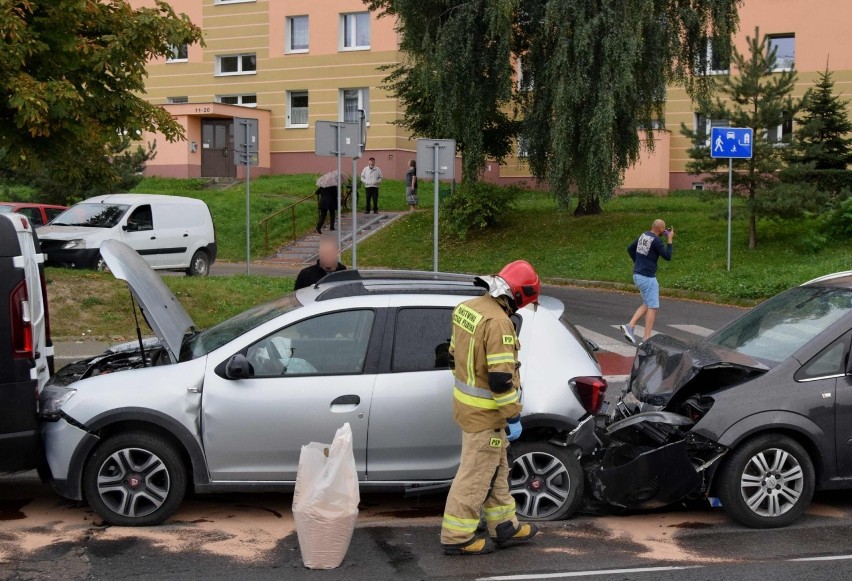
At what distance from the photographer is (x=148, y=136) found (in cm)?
4400

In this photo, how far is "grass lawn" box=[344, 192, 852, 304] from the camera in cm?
2059

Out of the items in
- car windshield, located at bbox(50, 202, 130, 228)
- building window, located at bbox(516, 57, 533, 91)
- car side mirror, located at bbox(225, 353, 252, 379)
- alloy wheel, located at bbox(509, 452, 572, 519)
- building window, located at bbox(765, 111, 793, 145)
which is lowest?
alloy wheel, located at bbox(509, 452, 572, 519)

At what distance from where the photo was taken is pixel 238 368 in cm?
620

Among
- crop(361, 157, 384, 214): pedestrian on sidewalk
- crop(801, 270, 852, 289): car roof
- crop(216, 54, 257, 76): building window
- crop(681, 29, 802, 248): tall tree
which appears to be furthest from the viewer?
crop(216, 54, 257, 76): building window

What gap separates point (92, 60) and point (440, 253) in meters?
13.9

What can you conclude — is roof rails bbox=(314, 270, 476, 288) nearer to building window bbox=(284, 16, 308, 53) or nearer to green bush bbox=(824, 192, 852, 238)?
green bush bbox=(824, 192, 852, 238)

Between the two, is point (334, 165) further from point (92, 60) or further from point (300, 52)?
point (92, 60)

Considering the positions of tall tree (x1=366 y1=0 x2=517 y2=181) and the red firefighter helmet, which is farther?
tall tree (x1=366 y1=0 x2=517 y2=181)

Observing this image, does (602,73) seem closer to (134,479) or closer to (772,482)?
(772,482)

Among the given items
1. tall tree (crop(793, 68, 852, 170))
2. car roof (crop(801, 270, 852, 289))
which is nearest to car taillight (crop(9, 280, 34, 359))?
car roof (crop(801, 270, 852, 289))

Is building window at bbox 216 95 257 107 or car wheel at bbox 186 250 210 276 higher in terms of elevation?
building window at bbox 216 95 257 107

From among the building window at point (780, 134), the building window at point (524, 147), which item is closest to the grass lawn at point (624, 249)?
the building window at point (780, 134)

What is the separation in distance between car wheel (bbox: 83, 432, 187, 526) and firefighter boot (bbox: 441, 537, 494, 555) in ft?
5.72

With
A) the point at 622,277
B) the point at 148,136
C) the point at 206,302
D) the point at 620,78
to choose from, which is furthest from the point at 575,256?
the point at 148,136
